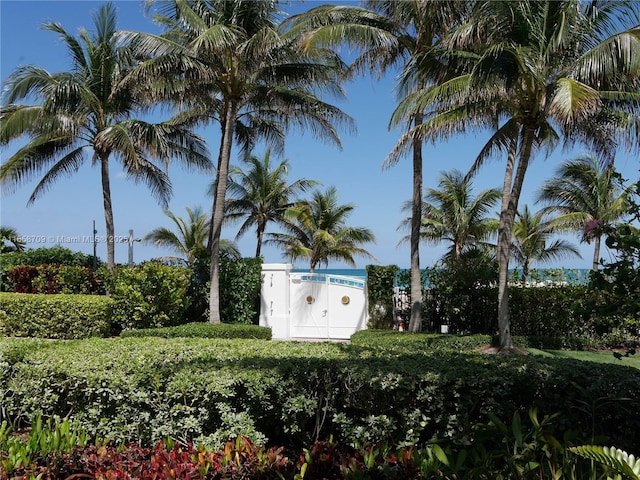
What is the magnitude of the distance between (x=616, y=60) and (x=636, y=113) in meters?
2.56

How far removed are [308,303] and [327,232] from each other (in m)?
10.3

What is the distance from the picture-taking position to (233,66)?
14.1 metres

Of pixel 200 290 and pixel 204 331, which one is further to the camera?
pixel 200 290

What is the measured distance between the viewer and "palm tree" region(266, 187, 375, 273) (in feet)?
84.3

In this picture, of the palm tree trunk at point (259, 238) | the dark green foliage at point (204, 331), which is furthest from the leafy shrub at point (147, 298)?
the palm tree trunk at point (259, 238)

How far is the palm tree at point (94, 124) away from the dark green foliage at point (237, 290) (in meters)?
3.87

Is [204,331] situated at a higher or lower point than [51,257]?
lower

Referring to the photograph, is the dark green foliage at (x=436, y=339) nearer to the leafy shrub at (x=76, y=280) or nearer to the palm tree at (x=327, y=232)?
the leafy shrub at (x=76, y=280)

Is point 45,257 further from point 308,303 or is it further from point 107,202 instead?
point 308,303

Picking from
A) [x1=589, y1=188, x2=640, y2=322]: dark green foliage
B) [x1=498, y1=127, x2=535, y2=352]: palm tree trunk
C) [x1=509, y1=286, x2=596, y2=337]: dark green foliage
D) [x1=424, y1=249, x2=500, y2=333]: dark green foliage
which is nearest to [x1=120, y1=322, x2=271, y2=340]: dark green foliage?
[x1=424, y1=249, x2=500, y2=333]: dark green foliage

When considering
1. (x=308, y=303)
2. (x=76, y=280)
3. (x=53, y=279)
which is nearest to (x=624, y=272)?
(x=308, y=303)

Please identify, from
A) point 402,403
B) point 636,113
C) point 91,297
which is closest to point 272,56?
point 91,297

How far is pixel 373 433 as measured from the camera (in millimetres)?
3785

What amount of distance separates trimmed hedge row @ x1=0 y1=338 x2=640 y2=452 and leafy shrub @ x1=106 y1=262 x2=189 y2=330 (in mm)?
8428
